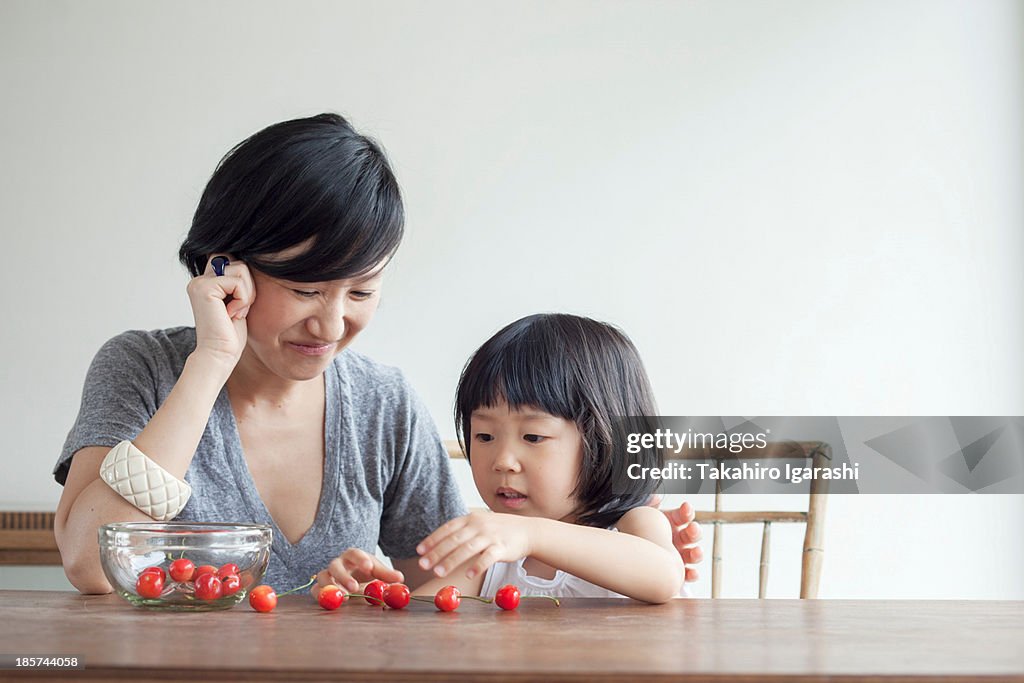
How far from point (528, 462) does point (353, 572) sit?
34cm

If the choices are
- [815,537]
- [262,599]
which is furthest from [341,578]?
[815,537]

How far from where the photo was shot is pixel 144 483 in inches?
43.9

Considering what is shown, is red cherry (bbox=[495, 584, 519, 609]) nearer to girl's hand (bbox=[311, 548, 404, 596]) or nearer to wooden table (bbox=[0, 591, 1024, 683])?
wooden table (bbox=[0, 591, 1024, 683])

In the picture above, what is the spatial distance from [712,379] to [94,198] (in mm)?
1641

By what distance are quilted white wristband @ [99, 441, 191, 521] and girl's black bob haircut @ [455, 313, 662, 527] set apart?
42cm

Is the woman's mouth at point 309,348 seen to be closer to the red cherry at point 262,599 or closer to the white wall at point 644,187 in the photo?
the red cherry at point 262,599

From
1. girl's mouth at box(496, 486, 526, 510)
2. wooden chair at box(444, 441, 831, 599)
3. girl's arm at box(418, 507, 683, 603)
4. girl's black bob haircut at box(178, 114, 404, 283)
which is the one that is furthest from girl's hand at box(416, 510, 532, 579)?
wooden chair at box(444, 441, 831, 599)

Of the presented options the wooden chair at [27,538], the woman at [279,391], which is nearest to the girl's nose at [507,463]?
the woman at [279,391]

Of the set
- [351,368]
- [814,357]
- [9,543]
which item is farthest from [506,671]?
[814,357]

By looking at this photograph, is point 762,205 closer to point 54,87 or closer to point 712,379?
point 712,379

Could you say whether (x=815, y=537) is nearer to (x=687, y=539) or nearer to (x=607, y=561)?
(x=687, y=539)

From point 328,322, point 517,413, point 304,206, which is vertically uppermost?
point 304,206

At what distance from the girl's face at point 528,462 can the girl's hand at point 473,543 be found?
326 millimetres

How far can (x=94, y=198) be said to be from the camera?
2428 mm
